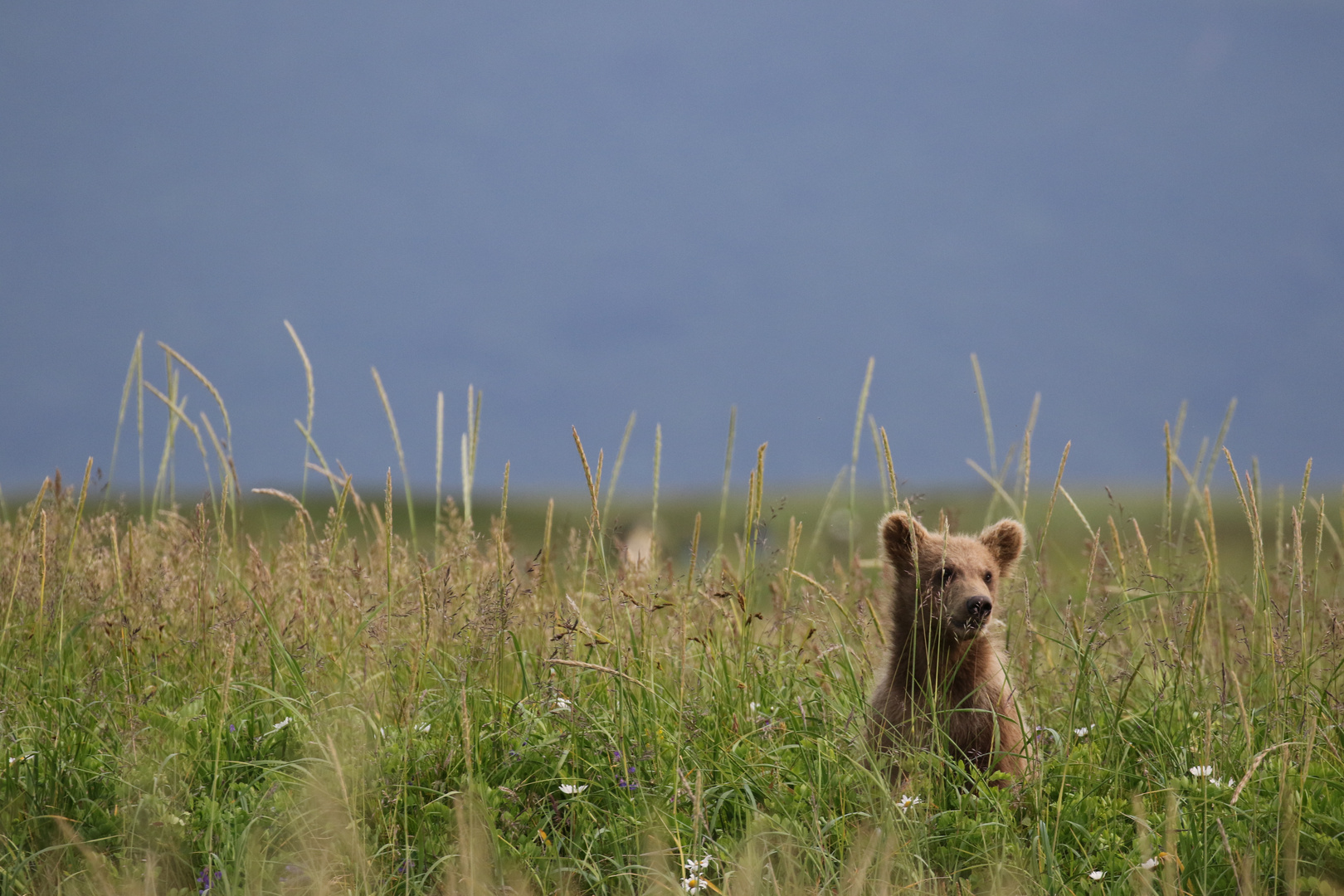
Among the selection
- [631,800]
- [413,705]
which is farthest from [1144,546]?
[413,705]

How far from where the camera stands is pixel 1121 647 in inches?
202

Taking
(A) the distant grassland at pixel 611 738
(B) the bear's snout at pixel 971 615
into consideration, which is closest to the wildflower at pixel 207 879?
(A) the distant grassland at pixel 611 738

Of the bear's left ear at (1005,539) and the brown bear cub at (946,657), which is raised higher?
the bear's left ear at (1005,539)

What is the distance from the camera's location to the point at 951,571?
13.0 feet

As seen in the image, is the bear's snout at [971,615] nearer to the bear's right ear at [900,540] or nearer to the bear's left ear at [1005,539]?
the bear's right ear at [900,540]

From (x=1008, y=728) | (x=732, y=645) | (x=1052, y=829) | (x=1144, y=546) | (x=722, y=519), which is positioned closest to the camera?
(x=1052, y=829)

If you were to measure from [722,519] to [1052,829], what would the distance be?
2.14 m

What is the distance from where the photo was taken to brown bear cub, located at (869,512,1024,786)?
3.74 meters

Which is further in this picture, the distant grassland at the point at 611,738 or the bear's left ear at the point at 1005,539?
the bear's left ear at the point at 1005,539

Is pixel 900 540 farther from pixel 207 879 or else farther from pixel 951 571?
pixel 207 879

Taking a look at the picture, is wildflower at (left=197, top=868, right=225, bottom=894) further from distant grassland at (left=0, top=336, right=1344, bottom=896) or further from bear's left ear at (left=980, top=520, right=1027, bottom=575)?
bear's left ear at (left=980, top=520, right=1027, bottom=575)

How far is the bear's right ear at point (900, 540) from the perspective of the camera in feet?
13.3

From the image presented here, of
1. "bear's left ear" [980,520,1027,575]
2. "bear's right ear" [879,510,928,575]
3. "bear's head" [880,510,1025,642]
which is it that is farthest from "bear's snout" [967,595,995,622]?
"bear's left ear" [980,520,1027,575]

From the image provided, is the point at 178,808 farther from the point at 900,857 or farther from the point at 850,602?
the point at 850,602
